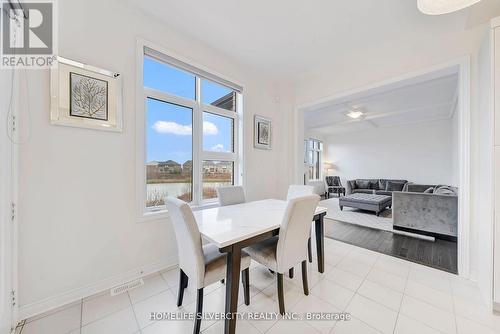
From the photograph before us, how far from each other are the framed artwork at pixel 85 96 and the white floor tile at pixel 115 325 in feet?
5.13

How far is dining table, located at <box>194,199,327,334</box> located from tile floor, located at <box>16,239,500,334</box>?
29cm

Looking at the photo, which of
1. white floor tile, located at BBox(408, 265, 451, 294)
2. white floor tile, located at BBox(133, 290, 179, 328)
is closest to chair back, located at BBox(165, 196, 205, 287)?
white floor tile, located at BBox(133, 290, 179, 328)

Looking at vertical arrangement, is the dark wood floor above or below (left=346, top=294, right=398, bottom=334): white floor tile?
above

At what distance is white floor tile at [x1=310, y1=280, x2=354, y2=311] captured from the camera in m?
1.62

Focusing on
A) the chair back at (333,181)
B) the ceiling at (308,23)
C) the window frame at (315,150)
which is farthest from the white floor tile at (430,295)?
the chair back at (333,181)

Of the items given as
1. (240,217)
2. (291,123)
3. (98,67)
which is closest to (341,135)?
(291,123)

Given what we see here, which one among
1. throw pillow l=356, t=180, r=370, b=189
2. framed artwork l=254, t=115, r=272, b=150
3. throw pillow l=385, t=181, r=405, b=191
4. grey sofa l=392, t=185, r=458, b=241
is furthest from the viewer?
Answer: throw pillow l=356, t=180, r=370, b=189

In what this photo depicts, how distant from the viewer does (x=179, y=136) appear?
2.39 meters

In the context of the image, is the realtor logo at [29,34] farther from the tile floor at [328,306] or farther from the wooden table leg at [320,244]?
the wooden table leg at [320,244]

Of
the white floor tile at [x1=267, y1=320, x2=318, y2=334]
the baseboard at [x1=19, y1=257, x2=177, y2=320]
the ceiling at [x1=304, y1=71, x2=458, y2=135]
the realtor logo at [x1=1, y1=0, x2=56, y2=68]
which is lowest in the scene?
the white floor tile at [x1=267, y1=320, x2=318, y2=334]

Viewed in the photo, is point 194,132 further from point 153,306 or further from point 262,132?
point 153,306

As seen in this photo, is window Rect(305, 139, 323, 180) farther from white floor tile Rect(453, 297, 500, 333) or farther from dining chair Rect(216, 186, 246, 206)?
white floor tile Rect(453, 297, 500, 333)

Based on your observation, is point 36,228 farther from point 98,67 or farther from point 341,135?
point 341,135

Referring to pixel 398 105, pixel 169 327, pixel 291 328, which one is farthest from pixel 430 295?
pixel 398 105
